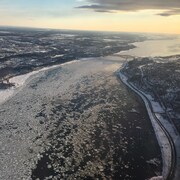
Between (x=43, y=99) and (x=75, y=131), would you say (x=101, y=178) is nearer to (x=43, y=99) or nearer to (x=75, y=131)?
(x=75, y=131)

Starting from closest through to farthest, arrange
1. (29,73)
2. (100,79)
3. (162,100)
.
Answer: (162,100), (100,79), (29,73)

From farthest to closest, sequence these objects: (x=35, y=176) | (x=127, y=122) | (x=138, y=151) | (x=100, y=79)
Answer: (x=100, y=79)
(x=127, y=122)
(x=138, y=151)
(x=35, y=176)

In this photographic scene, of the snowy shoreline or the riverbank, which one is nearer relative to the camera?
the riverbank

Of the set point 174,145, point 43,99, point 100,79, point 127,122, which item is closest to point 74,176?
point 174,145

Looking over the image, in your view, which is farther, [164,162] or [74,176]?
[164,162]

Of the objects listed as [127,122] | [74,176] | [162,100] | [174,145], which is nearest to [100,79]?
[162,100]

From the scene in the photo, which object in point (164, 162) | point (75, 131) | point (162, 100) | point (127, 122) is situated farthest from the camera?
point (162, 100)

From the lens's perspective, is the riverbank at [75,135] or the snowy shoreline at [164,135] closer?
the riverbank at [75,135]

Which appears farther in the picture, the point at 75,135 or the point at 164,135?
the point at 164,135

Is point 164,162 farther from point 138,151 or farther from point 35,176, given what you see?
point 35,176
